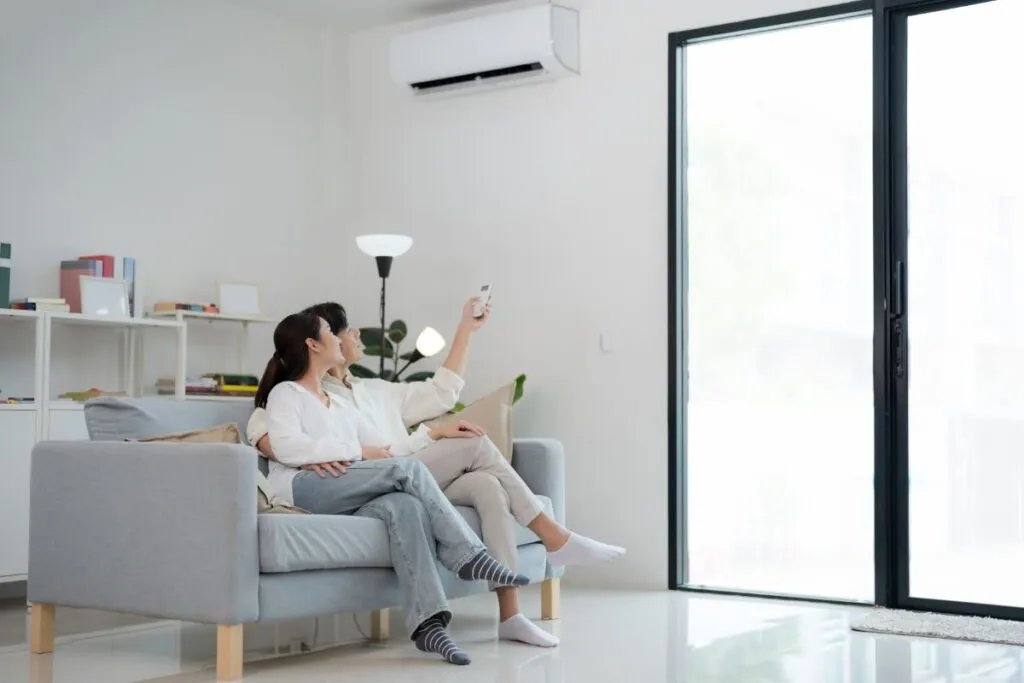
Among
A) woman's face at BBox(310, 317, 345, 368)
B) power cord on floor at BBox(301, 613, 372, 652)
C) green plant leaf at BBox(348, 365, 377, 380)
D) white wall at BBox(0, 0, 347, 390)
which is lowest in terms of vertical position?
power cord on floor at BBox(301, 613, 372, 652)

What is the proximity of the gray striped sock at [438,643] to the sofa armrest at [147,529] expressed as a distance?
515 millimetres

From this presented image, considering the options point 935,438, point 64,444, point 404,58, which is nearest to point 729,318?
point 935,438

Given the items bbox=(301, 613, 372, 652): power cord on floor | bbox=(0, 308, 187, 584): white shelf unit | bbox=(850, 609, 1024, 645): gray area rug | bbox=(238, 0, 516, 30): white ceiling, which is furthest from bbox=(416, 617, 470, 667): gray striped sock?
bbox=(238, 0, 516, 30): white ceiling

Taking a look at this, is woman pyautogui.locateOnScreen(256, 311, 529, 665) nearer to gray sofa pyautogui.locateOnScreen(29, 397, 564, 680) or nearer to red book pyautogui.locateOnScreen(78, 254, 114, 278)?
gray sofa pyautogui.locateOnScreen(29, 397, 564, 680)

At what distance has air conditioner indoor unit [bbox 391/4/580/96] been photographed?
5.47m

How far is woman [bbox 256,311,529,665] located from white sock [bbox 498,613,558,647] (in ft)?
0.79

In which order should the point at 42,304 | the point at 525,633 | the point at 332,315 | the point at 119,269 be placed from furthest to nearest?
the point at 119,269, the point at 42,304, the point at 332,315, the point at 525,633

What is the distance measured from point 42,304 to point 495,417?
1.83 meters

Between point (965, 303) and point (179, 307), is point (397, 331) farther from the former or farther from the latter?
point (965, 303)

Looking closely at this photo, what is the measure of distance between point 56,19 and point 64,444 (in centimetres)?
223

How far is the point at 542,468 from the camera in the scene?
4.45 m

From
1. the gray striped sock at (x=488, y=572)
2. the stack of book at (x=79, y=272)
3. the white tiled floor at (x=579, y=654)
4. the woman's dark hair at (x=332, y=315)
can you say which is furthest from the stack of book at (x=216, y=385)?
the gray striped sock at (x=488, y=572)

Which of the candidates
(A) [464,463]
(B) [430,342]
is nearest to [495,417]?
(A) [464,463]

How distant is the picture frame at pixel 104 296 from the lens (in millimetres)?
4883
